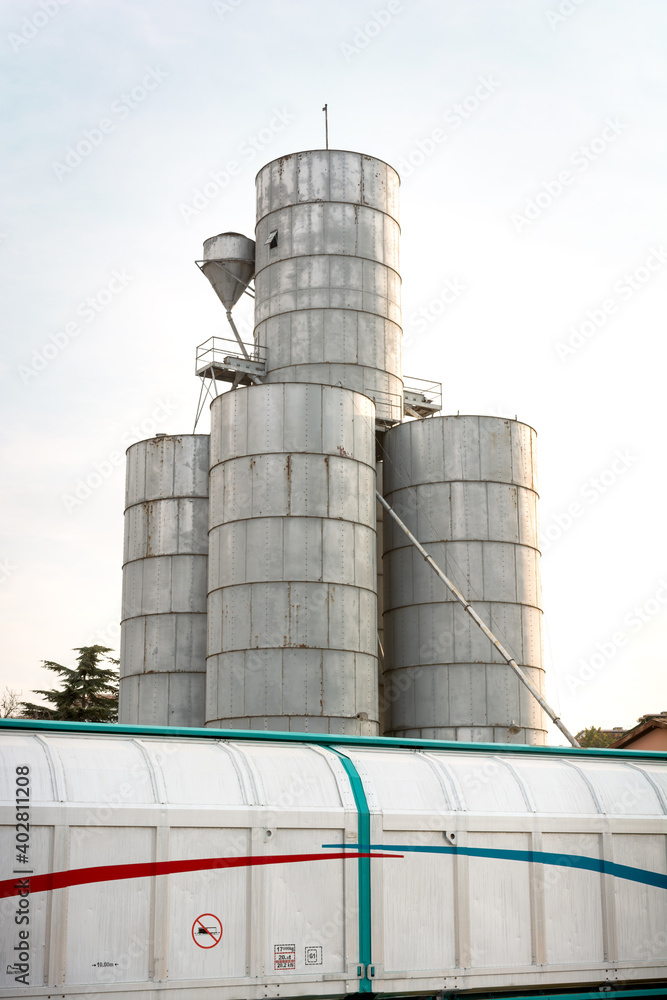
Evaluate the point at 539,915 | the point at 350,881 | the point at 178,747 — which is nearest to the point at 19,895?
the point at 178,747

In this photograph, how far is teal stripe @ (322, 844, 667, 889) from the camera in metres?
12.8

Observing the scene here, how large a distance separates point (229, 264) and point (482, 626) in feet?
60.7

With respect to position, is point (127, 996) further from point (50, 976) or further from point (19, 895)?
point (19, 895)

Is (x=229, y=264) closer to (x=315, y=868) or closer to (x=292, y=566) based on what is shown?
(x=292, y=566)

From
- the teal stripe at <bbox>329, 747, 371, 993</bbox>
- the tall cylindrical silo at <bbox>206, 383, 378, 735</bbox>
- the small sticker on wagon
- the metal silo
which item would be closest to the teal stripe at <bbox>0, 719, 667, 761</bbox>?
the teal stripe at <bbox>329, 747, 371, 993</bbox>

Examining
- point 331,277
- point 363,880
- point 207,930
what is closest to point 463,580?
point 331,277

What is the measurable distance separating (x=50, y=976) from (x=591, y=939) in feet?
22.0

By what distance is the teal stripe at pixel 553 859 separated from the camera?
12.8 meters

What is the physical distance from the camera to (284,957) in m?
11.9

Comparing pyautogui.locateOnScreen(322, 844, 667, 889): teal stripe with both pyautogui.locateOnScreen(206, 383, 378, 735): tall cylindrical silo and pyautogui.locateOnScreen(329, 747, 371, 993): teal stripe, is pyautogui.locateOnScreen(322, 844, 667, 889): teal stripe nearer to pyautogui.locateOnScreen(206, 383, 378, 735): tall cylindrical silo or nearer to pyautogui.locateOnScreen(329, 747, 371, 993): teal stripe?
pyautogui.locateOnScreen(329, 747, 371, 993): teal stripe

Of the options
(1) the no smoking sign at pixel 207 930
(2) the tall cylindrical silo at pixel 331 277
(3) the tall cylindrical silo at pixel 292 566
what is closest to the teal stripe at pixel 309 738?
(1) the no smoking sign at pixel 207 930

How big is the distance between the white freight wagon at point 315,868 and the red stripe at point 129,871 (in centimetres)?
Answer: 2

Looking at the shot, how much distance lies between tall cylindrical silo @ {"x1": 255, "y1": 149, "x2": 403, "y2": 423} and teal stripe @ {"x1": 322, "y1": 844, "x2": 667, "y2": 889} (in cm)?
2625

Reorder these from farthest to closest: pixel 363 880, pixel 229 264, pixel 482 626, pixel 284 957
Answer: pixel 229 264
pixel 482 626
pixel 363 880
pixel 284 957
